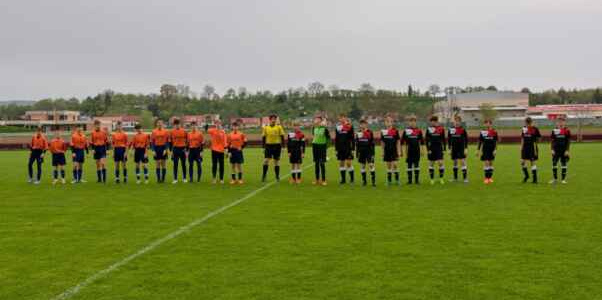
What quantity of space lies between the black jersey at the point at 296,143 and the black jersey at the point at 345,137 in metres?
1.22

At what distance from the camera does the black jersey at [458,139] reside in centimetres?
1811

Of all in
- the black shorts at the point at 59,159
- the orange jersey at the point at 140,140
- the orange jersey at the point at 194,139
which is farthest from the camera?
the black shorts at the point at 59,159

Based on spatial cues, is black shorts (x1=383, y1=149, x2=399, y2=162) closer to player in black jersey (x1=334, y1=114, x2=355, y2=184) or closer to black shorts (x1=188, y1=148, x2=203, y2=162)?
player in black jersey (x1=334, y1=114, x2=355, y2=184)

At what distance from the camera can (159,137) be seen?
19250 millimetres

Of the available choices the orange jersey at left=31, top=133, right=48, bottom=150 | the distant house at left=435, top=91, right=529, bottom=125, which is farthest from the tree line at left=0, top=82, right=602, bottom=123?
the orange jersey at left=31, top=133, right=48, bottom=150

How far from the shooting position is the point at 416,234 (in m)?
9.76

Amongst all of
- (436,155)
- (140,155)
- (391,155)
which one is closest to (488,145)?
(436,155)

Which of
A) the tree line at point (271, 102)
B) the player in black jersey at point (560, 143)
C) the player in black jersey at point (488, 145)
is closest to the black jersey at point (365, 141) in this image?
the player in black jersey at point (488, 145)

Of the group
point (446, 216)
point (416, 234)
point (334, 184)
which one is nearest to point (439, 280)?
point (416, 234)

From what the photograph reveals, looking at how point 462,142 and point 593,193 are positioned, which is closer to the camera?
point 593,193

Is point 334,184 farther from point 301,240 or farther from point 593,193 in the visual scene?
point 301,240

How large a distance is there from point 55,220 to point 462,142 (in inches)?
452

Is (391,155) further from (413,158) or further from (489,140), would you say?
(489,140)

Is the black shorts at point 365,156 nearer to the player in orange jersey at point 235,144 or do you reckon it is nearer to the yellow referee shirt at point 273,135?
the yellow referee shirt at point 273,135
